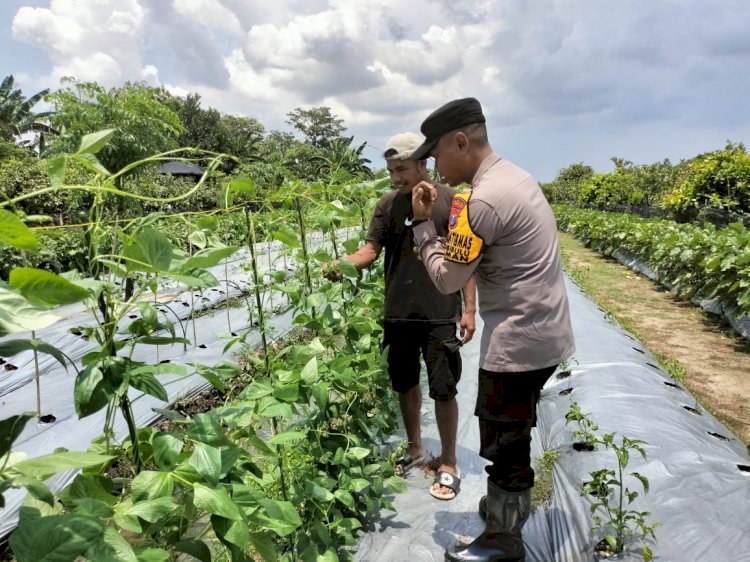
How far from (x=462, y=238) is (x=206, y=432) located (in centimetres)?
100

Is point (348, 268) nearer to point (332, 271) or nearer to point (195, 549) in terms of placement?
point (332, 271)

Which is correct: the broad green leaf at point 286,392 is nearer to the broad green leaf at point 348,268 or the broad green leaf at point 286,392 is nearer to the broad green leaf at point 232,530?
the broad green leaf at point 232,530

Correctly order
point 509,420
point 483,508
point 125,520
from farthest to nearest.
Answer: point 483,508, point 509,420, point 125,520

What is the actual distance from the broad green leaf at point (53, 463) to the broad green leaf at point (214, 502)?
26 cm

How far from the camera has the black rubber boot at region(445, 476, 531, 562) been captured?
183 centimetres

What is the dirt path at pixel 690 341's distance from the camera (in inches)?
156

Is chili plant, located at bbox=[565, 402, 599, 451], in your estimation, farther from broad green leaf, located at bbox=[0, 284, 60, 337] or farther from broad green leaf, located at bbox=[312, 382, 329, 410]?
broad green leaf, located at bbox=[0, 284, 60, 337]

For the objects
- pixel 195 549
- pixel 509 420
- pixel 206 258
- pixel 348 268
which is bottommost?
pixel 509 420

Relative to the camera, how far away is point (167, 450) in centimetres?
91

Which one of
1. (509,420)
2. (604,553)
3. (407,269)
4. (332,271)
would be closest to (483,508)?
(604,553)

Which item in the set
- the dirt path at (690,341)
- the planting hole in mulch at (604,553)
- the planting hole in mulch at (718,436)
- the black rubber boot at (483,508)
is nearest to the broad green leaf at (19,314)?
the planting hole in mulch at (604,553)

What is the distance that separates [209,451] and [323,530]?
3.14 ft

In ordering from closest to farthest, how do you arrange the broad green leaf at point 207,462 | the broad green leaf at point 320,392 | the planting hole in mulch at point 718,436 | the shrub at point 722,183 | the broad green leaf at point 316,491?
the broad green leaf at point 207,462 < the broad green leaf at point 320,392 < the broad green leaf at point 316,491 < the planting hole in mulch at point 718,436 < the shrub at point 722,183

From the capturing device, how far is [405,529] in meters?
2.17
